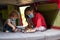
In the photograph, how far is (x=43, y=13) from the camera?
102 centimetres

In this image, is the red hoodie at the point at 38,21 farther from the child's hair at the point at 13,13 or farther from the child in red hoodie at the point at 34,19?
the child's hair at the point at 13,13

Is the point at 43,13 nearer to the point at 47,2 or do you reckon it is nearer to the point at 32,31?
the point at 47,2

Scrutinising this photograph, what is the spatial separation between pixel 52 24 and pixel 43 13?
9 centimetres

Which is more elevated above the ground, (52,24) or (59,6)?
(59,6)

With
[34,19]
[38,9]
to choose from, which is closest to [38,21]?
[34,19]

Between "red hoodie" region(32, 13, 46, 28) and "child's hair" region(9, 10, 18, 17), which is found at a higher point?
"child's hair" region(9, 10, 18, 17)

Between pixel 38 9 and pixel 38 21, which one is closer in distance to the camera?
pixel 38 21

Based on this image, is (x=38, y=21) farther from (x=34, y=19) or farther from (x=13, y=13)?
(x=13, y=13)

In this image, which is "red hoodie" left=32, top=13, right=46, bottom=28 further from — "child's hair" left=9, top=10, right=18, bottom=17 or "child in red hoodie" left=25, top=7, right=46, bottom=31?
"child's hair" left=9, top=10, right=18, bottom=17

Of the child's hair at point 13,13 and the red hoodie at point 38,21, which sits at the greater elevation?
the child's hair at point 13,13

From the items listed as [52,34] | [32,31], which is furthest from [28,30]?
[52,34]

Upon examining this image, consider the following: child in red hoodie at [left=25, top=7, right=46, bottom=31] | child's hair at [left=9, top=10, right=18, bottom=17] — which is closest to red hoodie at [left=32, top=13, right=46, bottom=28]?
child in red hoodie at [left=25, top=7, right=46, bottom=31]

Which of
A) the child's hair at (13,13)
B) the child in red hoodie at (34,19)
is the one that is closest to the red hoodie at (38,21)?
the child in red hoodie at (34,19)

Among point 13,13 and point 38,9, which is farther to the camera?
point 38,9
